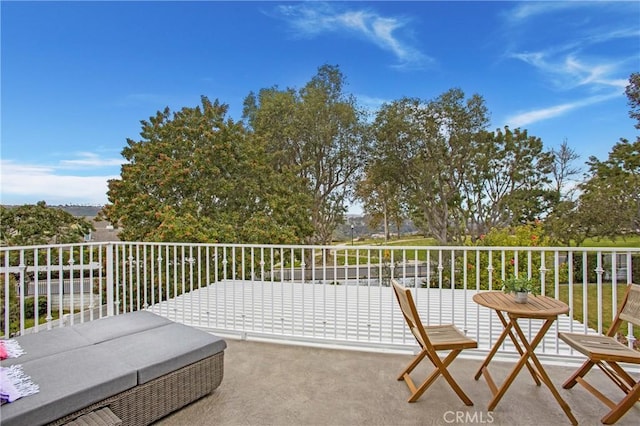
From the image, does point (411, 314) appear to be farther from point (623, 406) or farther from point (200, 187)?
point (200, 187)

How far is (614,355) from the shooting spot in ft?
7.25

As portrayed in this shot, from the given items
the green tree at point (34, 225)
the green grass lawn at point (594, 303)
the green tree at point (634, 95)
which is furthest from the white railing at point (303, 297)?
the green tree at point (34, 225)

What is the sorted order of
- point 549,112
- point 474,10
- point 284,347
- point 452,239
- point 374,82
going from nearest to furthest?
point 284,347, point 474,10, point 549,112, point 374,82, point 452,239

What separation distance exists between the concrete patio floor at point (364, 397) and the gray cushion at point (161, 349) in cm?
38

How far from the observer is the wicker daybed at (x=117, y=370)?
1.82 m

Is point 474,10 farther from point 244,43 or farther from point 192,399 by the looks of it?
point 192,399

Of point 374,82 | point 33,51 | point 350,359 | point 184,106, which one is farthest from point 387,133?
point 350,359

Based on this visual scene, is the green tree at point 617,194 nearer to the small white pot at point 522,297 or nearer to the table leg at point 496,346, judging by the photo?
the small white pot at point 522,297

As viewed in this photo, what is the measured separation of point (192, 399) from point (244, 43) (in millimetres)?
9672

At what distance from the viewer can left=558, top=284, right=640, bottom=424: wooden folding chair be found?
220cm

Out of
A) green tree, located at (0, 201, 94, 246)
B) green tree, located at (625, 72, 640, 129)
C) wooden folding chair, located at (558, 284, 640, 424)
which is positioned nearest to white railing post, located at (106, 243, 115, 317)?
wooden folding chair, located at (558, 284, 640, 424)

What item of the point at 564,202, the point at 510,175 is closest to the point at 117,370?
the point at 564,202

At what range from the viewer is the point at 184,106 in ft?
42.2

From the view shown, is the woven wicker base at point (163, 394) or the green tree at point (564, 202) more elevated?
the green tree at point (564, 202)
